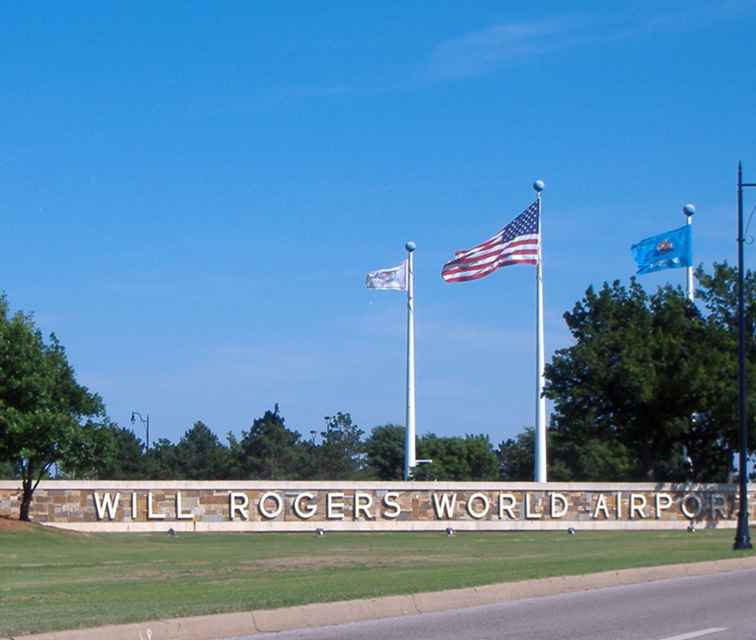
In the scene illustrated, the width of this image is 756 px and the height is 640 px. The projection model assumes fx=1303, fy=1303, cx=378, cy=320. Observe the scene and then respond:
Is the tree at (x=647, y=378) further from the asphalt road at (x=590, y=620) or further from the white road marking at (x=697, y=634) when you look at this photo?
the white road marking at (x=697, y=634)

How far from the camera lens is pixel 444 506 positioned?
50156 millimetres

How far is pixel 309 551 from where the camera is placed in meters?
34.3

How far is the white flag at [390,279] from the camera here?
5550 cm

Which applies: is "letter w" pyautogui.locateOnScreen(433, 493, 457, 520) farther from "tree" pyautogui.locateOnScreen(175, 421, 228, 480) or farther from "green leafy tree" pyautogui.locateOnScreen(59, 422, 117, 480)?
"tree" pyautogui.locateOnScreen(175, 421, 228, 480)

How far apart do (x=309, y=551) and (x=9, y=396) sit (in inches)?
443

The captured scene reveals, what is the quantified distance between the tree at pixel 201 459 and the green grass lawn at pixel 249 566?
40.0 metres

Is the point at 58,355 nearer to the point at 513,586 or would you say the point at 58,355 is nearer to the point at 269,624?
the point at 513,586

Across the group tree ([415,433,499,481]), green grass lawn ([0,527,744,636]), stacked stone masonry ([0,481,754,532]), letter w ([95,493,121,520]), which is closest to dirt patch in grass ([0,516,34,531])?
green grass lawn ([0,527,744,636])

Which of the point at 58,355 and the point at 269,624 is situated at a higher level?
the point at 58,355

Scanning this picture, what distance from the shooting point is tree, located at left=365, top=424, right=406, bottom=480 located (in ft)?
310

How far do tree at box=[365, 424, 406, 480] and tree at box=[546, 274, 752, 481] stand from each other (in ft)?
130

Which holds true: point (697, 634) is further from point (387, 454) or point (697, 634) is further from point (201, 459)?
point (387, 454)

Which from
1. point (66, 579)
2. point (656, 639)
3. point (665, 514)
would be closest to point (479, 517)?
point (665, 514)

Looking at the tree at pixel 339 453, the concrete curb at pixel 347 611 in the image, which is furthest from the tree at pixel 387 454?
the concrete curb at pixel 347 611
